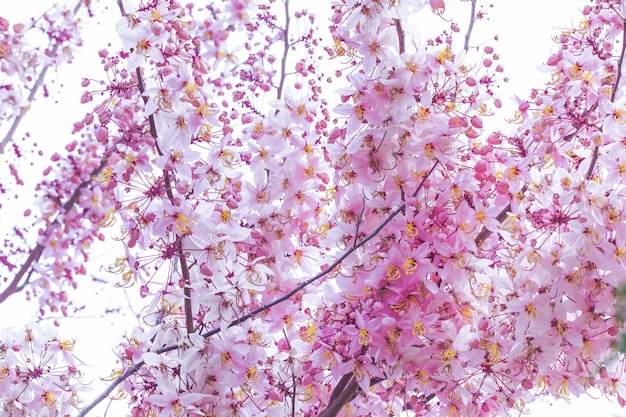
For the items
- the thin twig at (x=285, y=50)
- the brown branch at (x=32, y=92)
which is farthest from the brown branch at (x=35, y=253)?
the thin twig at (x=285, y=50)

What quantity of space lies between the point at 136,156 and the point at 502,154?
2.14 feet

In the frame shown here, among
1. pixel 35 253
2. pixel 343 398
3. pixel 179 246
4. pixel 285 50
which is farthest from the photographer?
pixel 35 253

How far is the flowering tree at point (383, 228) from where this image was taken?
122cm

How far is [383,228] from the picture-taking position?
127 centimetres

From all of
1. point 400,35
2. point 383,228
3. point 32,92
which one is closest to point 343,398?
point 383,228

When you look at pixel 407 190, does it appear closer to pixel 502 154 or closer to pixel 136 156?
pixel 502 154

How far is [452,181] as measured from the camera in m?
1.27

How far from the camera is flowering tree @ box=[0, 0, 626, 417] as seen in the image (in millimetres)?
1216

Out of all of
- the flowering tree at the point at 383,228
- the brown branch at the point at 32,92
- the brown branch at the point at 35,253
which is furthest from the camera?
the brown branch at the point at 32,92

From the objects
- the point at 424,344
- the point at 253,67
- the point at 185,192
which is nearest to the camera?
the point at 185,192

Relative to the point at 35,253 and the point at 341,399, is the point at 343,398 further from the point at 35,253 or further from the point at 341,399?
the point at 35,253

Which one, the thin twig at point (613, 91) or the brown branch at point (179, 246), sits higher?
the brown branch at point (179, 246)

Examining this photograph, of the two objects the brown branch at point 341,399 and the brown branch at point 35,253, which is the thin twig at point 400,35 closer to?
the brown branch at point 341,399

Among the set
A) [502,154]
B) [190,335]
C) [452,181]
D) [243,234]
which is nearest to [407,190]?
[452,181]
